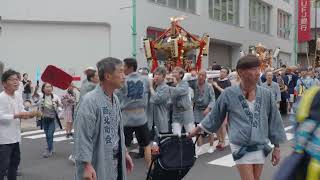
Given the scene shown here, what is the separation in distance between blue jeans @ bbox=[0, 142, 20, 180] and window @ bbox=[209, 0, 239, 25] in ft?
80.0

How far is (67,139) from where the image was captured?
12.5m

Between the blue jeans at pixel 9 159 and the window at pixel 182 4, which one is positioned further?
the window at pixel 182 4

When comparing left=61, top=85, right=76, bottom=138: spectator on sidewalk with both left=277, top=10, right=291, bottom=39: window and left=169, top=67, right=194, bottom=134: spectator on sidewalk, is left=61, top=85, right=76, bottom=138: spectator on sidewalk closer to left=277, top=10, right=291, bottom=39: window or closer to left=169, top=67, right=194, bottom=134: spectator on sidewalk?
left=169, top=67, right=194, bottom=134: spectator on sidewalk

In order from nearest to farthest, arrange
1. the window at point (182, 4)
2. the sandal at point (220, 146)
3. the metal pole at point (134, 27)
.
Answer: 1. the sandal at point (220, 146)
2. the metal pole at point (134, 27)
3. the window at point (182, 4)

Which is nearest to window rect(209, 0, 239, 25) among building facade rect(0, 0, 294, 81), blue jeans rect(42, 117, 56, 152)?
building facade rect(0, 0, 294, 81)

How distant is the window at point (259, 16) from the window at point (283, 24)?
313cm

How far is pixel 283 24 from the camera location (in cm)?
4500

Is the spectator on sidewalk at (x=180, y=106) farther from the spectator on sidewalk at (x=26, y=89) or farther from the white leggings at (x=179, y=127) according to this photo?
the spectator on sidewalk at (x=26, y=89)

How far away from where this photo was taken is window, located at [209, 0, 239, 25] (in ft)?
100.0

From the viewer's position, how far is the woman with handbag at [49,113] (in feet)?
32.1

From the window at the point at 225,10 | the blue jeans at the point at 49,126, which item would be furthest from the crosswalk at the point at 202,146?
the window at the point at 225,10

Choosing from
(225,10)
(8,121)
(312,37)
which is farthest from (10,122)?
(312,37)

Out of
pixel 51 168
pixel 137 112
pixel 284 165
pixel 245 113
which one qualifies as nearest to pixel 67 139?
pixel 51 168

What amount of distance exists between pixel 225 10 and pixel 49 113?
80.3 feet
